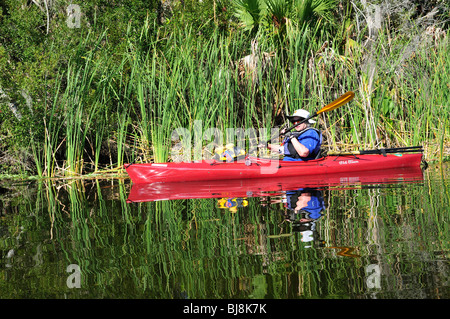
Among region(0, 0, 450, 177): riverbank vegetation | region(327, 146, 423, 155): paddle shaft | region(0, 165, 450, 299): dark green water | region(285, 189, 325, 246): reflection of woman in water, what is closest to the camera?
region(0, 165, 450, 299): dark green water

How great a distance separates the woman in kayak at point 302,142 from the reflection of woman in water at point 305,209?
1.48 meters

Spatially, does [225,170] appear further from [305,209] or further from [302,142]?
[305,209]

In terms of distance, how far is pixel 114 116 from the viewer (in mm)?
9547

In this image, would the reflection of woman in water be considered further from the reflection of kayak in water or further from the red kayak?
the red kayak

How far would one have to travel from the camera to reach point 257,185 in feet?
22.4

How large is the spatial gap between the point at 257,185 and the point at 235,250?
143 inches

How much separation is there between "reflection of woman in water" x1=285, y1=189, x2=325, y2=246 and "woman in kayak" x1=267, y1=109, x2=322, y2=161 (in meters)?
1.48

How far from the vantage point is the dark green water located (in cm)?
251

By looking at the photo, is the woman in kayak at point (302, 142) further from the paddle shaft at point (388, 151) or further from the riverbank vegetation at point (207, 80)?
the riverbank vegetation at point (207, 80)

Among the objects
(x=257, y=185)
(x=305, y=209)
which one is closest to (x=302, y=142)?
(x=257, y=185)

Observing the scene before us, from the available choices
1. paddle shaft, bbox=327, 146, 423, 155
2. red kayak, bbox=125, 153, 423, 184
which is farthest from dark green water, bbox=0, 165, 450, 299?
paddle shaft, bbox=327, 146, 423, 155
